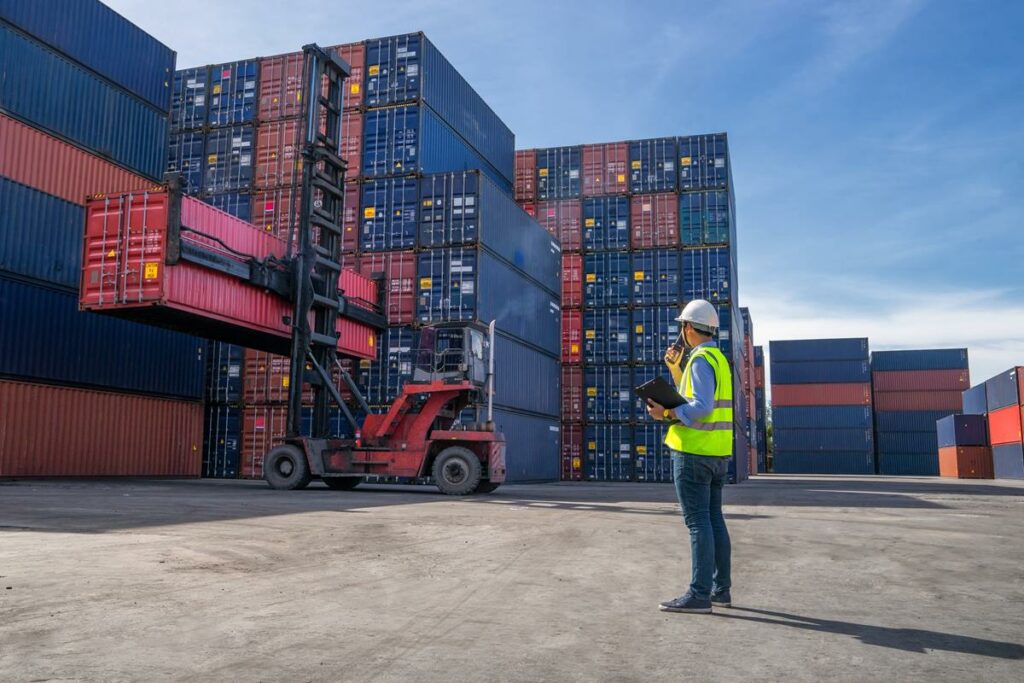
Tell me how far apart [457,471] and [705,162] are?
1771 cm

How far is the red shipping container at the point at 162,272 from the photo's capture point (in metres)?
15.5

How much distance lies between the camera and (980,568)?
656 centimetres

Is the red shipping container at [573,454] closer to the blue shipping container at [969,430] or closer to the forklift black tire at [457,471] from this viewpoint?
the forklift black tire at [457,471]

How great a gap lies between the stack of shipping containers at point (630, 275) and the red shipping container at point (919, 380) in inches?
1592

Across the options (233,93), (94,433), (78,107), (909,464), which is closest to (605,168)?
(233,93)

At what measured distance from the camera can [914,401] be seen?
63.9 metres

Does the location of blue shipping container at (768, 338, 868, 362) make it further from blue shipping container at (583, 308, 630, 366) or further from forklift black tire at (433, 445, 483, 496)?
forklift black tire at (433, 445, 483, 496)

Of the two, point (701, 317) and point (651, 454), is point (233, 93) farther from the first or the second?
point (701, 317)

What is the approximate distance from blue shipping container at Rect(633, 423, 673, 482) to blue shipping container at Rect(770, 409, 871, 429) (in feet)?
130

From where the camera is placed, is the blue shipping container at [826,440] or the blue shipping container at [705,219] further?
the blue shipping container at [826,440]

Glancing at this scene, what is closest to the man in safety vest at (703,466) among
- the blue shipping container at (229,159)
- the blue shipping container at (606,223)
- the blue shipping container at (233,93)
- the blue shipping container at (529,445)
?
the blue shipping container at (529,445)

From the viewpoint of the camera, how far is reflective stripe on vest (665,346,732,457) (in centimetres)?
476

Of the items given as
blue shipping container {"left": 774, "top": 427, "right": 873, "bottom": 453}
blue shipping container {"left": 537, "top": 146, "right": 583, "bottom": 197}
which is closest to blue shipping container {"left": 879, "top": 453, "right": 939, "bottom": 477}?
blue shipping container {"left": 774, "top": 427, "right": 873, "bottom": 453}

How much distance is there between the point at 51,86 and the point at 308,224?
8.20 meters
